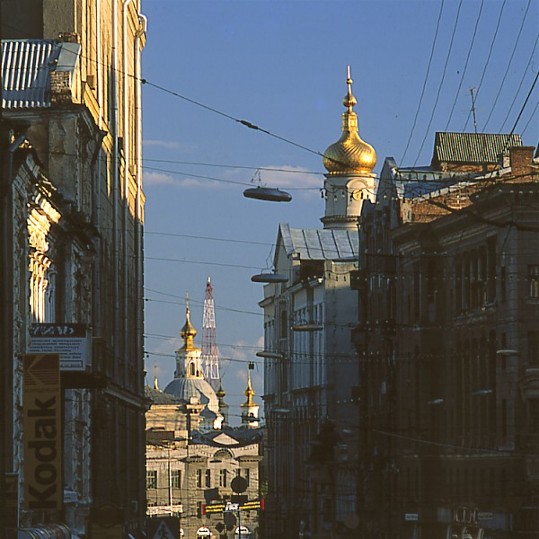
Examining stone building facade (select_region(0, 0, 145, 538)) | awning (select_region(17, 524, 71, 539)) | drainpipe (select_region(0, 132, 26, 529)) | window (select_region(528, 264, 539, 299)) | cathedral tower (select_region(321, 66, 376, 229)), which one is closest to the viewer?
awning (select_region(17, 524, 71, 539))

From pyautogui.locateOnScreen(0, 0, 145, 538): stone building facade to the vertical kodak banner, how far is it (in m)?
0.14

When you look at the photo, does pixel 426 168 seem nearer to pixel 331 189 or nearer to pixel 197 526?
pixel 331 189

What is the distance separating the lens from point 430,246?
238 ft

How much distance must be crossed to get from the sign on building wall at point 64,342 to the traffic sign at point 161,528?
11.7 ft

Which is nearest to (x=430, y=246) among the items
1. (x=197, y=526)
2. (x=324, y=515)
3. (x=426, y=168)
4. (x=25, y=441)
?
(x=426, y=168)

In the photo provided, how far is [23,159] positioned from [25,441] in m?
5.27

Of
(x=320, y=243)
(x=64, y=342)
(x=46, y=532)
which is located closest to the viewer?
(x=46, y=532)

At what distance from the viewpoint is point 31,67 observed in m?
50.8

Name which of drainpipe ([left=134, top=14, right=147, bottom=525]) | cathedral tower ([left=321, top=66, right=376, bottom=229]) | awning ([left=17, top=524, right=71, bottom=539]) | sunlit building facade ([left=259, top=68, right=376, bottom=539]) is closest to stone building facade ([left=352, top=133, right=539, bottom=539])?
sunlit building facade ([left=259, top=68, right=376, bottom=539])

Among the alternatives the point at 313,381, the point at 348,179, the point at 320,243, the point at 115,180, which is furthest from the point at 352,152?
the point at 115,180

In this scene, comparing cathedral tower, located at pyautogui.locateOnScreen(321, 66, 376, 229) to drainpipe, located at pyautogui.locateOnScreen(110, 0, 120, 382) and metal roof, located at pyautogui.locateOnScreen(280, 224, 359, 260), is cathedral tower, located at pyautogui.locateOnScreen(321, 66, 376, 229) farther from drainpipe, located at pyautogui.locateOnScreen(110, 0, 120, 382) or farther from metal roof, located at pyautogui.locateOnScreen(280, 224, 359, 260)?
drainpipe, located at pyautogui.locateOnScreen(110, 0, 120, 382)

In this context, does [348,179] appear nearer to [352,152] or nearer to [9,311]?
[352,152]

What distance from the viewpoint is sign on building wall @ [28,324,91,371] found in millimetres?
37531

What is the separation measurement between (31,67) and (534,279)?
59.6 ft
